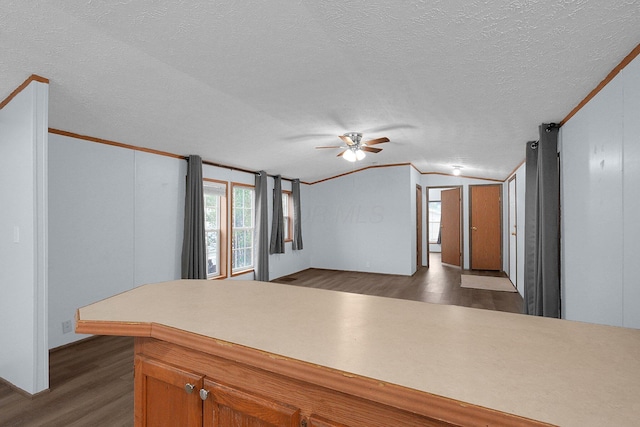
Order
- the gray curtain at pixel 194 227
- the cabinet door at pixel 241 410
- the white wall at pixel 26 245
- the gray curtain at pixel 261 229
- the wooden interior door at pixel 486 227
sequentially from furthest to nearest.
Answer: the wooden interior door at pixel 486 227 < the gray curtain at pixel 261 229 < the gray curtain at pixel 194 227 < the white wall at pixel 26 245 < the cabinet door at pixel 241 410

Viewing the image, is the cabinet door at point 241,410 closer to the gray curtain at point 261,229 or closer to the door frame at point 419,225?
the gray curtain at point 261,229

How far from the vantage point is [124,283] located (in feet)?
12.1

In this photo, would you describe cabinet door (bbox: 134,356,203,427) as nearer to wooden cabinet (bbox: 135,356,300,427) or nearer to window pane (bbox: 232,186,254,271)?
wooden cabinet (bbox: 135,356,300,427)

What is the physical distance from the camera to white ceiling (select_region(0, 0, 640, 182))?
62.8 inches


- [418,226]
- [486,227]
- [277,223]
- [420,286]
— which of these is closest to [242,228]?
[277,223]

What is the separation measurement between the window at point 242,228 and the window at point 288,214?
48.8 inches

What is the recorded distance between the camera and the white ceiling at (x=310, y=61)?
1.60 meters

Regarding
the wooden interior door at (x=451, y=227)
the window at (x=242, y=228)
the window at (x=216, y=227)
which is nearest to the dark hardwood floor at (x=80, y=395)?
the window at (x=216, y=227)

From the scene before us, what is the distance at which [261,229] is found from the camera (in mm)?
5812

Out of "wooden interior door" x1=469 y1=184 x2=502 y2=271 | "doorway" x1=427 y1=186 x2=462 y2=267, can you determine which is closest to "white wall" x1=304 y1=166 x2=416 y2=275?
"doorway" x1=427 y1=186 x2=462 y2=267

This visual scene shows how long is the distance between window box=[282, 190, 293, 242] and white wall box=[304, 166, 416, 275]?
2.35ft

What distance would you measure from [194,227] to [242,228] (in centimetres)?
148

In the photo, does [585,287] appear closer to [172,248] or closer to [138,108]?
[138,108]

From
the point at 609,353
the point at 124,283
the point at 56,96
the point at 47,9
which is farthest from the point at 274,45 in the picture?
the point at 124,283
